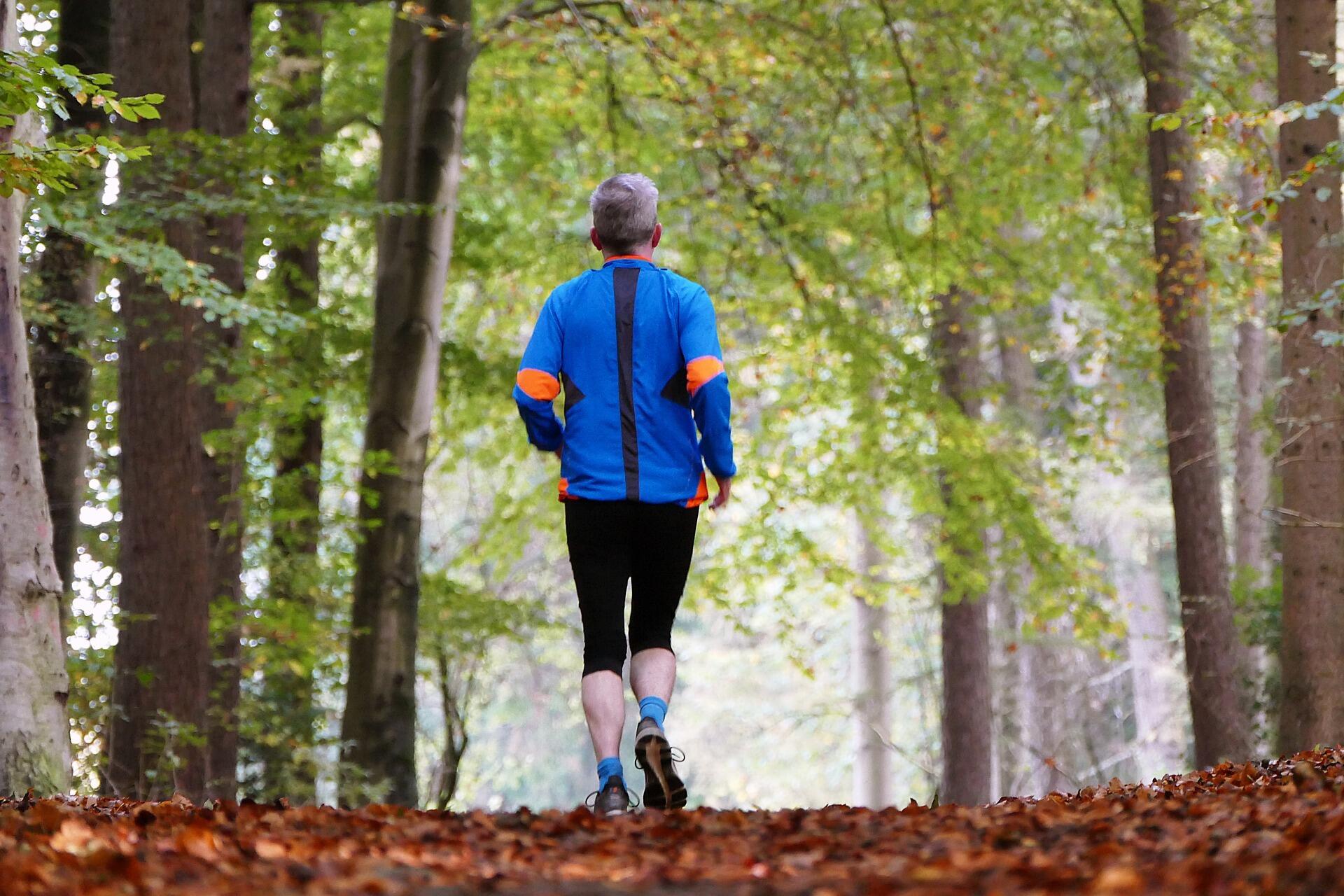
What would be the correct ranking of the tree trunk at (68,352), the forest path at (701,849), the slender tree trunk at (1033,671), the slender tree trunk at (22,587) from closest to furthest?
the forest path at (701,849) < the slender tree trunk at (22,587) < the tree trunk at (68,352) < the slender tree trunk at (1033,671)

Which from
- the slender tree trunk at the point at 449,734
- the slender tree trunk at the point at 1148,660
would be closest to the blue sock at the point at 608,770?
the slender tree trunk at the point at 449,734

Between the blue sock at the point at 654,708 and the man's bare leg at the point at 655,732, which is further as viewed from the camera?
the blue sock at the point at 654,708

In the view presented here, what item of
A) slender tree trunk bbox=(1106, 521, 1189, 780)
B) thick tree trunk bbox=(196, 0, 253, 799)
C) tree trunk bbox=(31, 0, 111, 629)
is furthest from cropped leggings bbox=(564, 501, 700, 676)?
slender tree trunk bbox=(1106, 521, 1189, 780)

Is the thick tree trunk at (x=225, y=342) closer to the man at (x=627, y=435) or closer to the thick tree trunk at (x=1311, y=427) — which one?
the man at (x=627, y=435)

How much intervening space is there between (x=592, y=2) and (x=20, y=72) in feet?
27.6

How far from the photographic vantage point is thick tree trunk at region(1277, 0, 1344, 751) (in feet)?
27.5

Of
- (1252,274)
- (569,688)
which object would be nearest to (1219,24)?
(1252,274)

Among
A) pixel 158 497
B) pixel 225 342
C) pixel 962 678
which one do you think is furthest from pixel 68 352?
pixel 962 678

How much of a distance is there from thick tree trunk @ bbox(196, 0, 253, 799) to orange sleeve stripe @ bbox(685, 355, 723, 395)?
637 centimetres

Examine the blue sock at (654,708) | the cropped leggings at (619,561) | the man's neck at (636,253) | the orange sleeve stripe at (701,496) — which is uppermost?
the man's neck at (636,253)

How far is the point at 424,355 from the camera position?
34.5 ft

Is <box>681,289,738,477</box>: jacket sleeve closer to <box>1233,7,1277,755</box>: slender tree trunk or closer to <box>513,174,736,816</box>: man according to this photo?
<box>513,174,736,816</box>: man

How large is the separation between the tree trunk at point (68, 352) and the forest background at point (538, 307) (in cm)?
3

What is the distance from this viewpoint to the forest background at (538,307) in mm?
8547
